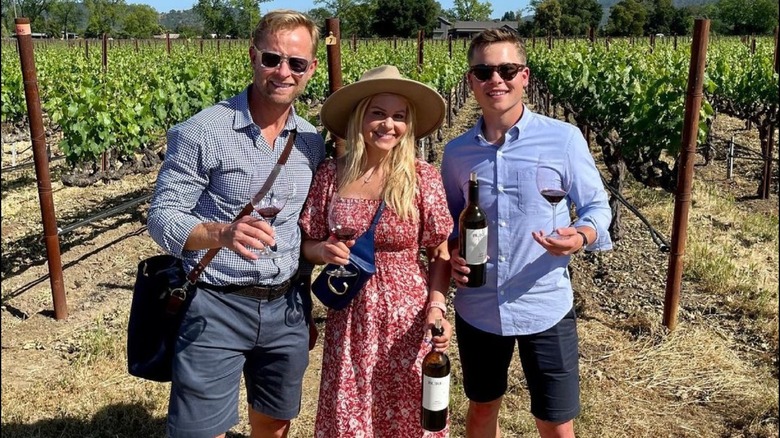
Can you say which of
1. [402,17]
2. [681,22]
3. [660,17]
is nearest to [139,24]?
[402,17]

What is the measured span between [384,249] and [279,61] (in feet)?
2.27

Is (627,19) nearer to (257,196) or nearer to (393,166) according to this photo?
(393,166)

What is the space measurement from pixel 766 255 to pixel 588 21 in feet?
230

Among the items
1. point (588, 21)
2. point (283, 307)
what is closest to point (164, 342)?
point (283, 307)

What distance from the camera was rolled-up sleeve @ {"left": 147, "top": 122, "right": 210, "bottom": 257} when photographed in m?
2.18

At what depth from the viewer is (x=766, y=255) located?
6516mm

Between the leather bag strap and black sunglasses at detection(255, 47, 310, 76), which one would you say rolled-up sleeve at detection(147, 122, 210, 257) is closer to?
the leather bag strap

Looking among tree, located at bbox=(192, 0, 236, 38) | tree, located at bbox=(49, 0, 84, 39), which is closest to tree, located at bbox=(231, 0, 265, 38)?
tree, located at bbox=(192, 0, 236, 38)

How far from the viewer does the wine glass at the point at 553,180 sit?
88.6 inches

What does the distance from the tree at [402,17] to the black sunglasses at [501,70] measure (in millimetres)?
65101

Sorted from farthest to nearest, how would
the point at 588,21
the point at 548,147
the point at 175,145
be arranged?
1. the point at 588,21
2. the point at 548,147
3. the point at 175,145

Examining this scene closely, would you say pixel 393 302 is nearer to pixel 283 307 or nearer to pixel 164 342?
pixel 283 307

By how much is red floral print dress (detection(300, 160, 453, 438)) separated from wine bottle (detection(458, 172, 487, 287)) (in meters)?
0.06

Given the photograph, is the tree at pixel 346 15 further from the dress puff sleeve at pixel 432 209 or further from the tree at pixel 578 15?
the dress puff sleeve at pixel 432 209
